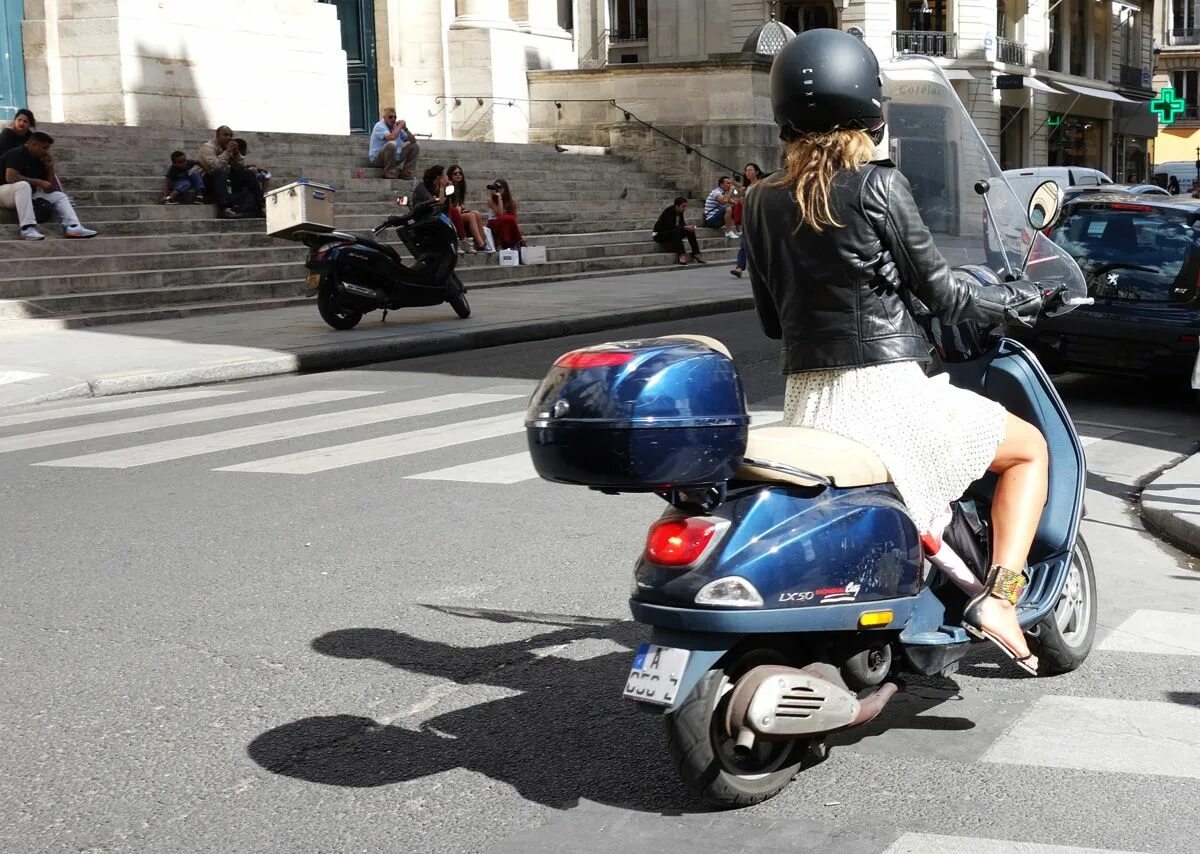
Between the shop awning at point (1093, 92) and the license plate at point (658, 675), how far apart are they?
54015 mm

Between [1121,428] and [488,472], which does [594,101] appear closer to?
[1121,428]

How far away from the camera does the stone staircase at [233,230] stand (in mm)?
16463

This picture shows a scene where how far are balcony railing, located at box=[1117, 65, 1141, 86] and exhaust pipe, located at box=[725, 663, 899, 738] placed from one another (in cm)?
6278

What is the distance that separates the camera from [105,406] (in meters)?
11.0

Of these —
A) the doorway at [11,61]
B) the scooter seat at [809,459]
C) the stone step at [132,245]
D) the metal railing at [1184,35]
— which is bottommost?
the scooter seat at [809,459]

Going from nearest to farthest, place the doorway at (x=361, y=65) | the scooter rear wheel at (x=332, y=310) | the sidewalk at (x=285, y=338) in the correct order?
1. the sidewalk at (x=285, y=338)
2. the scooter rear wheel at (x=332, y=310)
3. the doorway at (x=361, y=65)

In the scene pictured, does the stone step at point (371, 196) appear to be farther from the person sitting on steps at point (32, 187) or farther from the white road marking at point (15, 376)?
the white road marking at point (15, 376)

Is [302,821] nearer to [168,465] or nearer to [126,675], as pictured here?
[126,675]

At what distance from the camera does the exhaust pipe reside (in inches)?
132

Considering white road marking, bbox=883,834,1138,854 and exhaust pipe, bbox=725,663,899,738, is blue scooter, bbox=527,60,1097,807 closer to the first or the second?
exhaust pipe, bbox=725,663,899,738

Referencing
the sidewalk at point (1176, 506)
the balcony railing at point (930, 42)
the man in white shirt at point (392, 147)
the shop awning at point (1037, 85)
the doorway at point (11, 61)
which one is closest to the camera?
the sidewalk at point (1176, 506)

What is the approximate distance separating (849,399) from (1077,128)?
5774 cm

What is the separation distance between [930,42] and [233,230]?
35.8 metres

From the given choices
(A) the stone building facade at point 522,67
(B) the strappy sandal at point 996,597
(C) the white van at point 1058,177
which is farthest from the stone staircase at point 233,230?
(B) the strappy sandal at point 996,597
